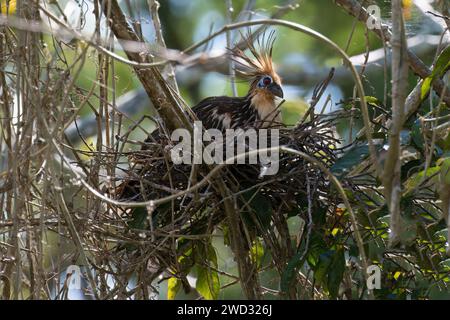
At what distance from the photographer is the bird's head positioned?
16.7 feet

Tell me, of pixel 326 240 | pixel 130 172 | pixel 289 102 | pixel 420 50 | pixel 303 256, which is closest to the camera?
pixel 303 256

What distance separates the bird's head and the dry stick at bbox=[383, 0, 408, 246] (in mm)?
2261

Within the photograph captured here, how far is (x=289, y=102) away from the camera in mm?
6234

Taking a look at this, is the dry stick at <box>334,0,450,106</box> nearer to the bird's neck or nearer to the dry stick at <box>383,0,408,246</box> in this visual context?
the bird's neck

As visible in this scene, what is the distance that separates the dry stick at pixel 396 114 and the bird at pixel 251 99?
2.14 m

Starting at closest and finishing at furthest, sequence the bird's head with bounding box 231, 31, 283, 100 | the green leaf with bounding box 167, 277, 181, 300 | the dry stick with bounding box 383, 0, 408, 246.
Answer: the dry stick with bounding box 383, 0, 408, 246, the green leaf with bounding box 167, 277, 181, 300, the bird's head with bounding box 231, 31, 283, 100

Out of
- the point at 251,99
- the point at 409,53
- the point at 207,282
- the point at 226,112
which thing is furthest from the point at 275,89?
the point at 207,282

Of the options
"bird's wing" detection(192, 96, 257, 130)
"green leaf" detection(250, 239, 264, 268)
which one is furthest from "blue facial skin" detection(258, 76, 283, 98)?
"green leaf" detection(250, 239, 264, 268)

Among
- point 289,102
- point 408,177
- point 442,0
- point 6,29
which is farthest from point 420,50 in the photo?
point 6,29

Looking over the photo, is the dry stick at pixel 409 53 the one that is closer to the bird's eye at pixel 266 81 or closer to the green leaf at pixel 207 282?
the bird's eye at pixel 266 81
